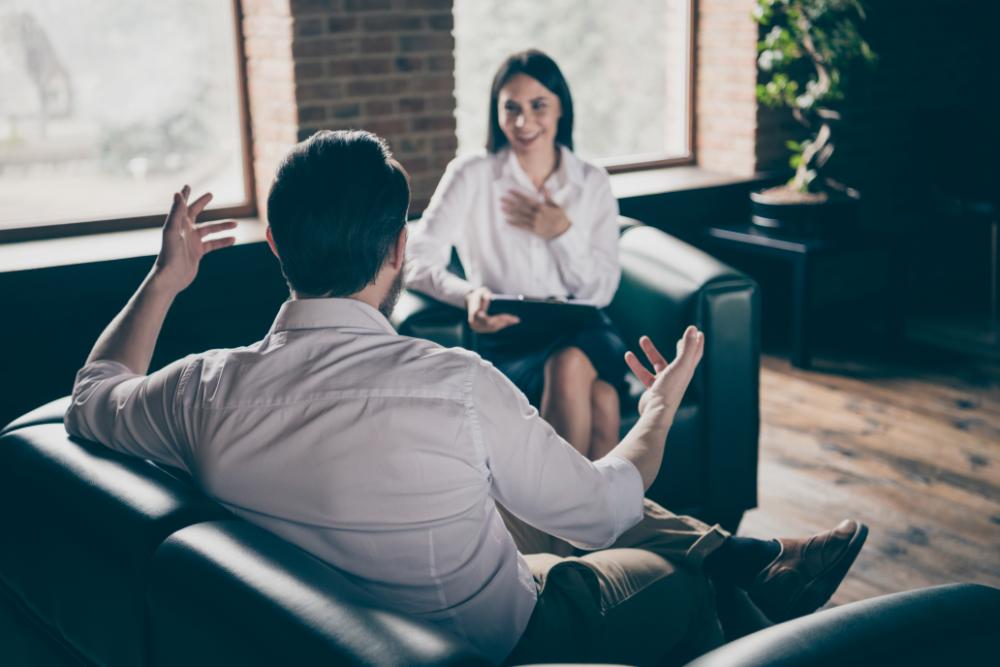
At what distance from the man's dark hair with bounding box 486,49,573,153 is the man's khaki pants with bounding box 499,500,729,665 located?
1.66 meters

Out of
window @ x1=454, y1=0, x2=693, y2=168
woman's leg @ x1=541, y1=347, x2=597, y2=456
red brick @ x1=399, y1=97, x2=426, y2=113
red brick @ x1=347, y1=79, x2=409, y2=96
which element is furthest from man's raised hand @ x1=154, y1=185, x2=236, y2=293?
window @ x1=454, y1=0, x2=693, y2=168

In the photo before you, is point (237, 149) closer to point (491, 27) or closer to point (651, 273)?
point (491, 27)

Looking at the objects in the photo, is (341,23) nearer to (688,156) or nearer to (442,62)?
(442,62)

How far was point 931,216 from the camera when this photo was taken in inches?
203

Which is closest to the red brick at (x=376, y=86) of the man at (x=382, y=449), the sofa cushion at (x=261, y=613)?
the man at (x=382, y=449)

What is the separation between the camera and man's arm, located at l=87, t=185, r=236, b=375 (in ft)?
5.80

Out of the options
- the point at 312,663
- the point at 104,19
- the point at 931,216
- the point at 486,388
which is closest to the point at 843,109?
the point at 931,216

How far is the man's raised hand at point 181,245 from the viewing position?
71.5 inches

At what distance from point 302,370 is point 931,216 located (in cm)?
438

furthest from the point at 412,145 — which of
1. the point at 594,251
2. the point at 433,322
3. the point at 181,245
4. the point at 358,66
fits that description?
the point at 181,245

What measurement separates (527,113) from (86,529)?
1.97 m

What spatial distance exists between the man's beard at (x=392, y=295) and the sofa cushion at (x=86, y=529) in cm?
34

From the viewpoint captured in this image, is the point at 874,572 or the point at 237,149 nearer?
the point at 874,572

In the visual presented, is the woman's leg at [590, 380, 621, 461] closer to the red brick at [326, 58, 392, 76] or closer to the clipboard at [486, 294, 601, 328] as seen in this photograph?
the clipboard at [486, 294, 601, 328]
